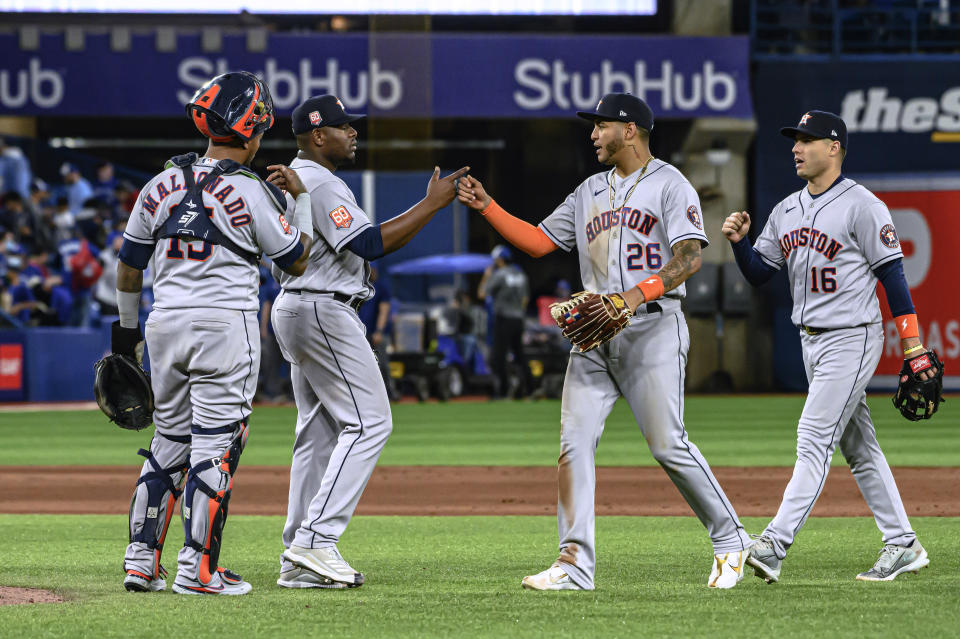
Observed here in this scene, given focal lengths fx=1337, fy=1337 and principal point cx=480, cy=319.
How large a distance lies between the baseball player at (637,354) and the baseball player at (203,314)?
38.2 inches

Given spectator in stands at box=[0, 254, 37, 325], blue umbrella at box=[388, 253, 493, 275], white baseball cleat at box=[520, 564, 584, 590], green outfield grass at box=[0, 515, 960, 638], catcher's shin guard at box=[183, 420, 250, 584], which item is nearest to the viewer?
green outfield grass at box=[0, 515, 960, 638]

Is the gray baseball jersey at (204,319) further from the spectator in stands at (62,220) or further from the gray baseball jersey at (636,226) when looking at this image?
the spectator in stands at (62,220)

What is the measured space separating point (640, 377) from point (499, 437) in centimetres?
921

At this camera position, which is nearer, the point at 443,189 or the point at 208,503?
the point at 208,503

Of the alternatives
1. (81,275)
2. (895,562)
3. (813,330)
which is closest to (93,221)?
(81,275)

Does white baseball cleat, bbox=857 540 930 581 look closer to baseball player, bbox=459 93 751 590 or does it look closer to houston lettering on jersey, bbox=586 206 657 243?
baseball player, bbox=459 93 751 590

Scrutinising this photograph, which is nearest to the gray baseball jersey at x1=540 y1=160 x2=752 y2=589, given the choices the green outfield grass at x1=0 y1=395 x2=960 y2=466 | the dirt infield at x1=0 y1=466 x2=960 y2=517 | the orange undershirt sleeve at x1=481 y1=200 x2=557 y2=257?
the orange undershirt sleeve at x1=481 y1=200 x2=557 y2=257

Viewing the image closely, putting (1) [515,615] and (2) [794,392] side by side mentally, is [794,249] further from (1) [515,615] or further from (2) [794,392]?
(2) [794,392]

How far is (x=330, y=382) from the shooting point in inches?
224

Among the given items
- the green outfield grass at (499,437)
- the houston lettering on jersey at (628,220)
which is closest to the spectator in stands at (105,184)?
the green outfield grass at (499,437)

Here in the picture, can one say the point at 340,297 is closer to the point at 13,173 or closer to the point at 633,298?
the point at 633,298

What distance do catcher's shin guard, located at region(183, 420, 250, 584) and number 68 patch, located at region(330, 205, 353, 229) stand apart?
941mm

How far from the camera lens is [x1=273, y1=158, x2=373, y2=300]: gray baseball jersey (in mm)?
5605

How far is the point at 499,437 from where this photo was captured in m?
14.7
